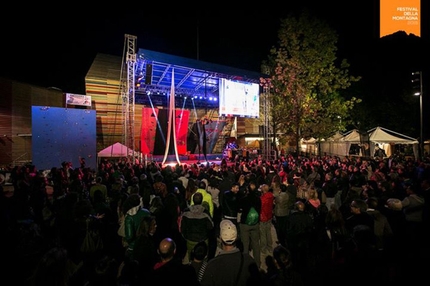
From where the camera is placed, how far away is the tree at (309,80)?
17.2 m

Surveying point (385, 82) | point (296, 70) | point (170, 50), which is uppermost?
point (170, 50)

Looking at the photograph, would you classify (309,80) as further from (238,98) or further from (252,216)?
(252,216)

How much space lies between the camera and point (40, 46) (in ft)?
66.4

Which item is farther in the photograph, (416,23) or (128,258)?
(416,23)

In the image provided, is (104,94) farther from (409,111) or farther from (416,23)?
(409,111)

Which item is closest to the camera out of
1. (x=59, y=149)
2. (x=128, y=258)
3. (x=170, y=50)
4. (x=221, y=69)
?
(x=128, y=258)

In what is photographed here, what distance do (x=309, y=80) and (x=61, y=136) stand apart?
16.4m

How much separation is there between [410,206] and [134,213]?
16.1 ft

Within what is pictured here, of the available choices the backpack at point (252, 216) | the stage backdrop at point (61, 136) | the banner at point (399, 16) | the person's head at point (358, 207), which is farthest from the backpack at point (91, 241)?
the stage backdrop at point (61, 136)

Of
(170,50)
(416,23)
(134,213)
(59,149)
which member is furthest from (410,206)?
(170,50)

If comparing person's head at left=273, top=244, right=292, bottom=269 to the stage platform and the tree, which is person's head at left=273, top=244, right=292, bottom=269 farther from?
the tree

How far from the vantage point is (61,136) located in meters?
15.2

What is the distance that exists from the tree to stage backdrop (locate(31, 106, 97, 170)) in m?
12.1

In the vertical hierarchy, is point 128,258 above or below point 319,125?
below
